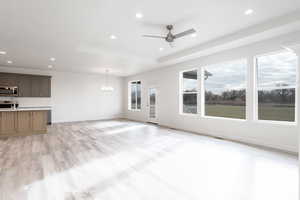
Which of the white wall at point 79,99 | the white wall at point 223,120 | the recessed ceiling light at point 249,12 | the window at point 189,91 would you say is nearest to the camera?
the recessed ceiling light at point 249,12

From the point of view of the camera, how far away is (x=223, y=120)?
5.28m

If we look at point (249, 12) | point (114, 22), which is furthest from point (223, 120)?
point (114, 22)

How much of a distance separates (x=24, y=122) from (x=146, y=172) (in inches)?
212

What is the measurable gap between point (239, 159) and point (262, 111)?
76.7 inches

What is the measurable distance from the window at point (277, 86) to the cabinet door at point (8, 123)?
8.01m

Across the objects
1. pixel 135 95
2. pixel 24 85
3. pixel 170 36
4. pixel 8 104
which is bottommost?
pixel 8 104

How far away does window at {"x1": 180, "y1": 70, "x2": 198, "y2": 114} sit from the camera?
252 inches

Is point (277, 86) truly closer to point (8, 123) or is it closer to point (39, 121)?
point (39, 121)

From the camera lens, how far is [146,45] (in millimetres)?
5152

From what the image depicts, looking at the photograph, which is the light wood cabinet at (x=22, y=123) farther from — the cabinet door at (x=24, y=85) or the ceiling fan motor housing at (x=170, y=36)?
the ceiling fan motor housing at (x=170, y=36)

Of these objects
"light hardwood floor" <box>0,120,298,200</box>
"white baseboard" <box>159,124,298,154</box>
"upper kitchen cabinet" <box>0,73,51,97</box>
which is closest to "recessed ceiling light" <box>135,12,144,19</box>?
"light hardwood floor" <box>0,120,298,200</box>

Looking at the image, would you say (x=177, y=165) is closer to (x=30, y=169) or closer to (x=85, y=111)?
(x=30, y=169)

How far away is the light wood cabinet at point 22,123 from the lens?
5.48 metres

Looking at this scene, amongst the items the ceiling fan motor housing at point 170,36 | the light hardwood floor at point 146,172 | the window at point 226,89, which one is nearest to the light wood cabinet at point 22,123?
the light hardwood floor at point 146,172
